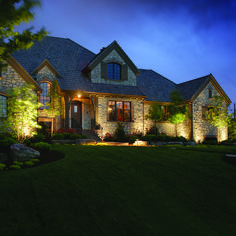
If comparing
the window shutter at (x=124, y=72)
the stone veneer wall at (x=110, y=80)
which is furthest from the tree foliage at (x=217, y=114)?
the window shutter at (x=124, y=72)

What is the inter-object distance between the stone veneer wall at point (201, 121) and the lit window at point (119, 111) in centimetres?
734

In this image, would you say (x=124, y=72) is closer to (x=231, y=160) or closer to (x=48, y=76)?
(x=48, y=76)

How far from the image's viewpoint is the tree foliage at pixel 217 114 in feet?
75.9

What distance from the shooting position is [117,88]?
794 inches

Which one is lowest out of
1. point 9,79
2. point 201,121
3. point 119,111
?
point 201,121

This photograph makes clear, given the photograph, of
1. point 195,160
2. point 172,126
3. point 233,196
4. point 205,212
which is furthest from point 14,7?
point 172,126

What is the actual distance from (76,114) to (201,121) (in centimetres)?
1310

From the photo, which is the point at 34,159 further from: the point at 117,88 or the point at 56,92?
the point at 117,88

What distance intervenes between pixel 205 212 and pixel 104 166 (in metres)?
3.21

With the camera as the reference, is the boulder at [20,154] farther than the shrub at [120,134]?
No

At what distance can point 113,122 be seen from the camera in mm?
19328

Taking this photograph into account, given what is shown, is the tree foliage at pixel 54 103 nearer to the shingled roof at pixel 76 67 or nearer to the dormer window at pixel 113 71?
the shingled roof at pixel 76 67

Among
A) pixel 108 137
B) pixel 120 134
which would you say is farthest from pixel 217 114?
pixel 108 137

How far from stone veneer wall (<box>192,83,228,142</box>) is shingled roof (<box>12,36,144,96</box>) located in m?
6.62
